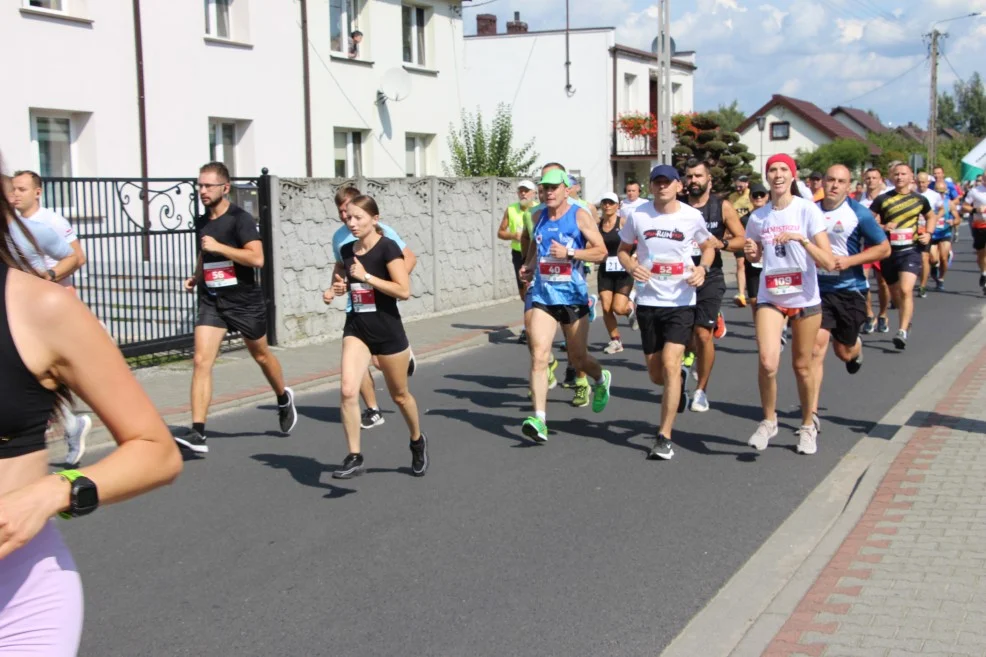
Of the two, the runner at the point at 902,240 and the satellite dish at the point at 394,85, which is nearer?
the runner at the point at 902,240

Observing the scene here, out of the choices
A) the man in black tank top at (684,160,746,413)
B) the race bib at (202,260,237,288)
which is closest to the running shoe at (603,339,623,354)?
the man in black tank top at (684,160,746,413)

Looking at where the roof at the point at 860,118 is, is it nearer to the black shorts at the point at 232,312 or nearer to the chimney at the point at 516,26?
the chimney at the point at 516,26

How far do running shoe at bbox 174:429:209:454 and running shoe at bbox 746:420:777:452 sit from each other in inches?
151

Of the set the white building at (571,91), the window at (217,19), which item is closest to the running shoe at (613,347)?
the window at (217,19)

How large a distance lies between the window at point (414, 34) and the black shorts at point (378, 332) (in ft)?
60.4

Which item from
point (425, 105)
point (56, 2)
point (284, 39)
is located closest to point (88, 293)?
point (56, 2)

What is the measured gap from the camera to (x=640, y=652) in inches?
176

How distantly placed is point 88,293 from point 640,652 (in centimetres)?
853

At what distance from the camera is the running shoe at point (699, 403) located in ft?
31.1

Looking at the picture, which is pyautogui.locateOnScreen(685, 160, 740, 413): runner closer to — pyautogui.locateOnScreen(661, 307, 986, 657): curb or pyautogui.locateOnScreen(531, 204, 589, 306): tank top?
pyautogui.locateOnScreen(531, 204, 589, 306): tank top

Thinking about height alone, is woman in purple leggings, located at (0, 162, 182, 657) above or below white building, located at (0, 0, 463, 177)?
below

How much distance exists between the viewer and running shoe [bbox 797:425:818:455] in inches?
312

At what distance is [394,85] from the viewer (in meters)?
23.3

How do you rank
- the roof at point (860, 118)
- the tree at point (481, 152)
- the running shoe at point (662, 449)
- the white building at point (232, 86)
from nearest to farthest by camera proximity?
the running shoe at point (662, 449)
the white building at point (232, 86)
the tree at point (481, 152)
the roof at point (860, 118)
